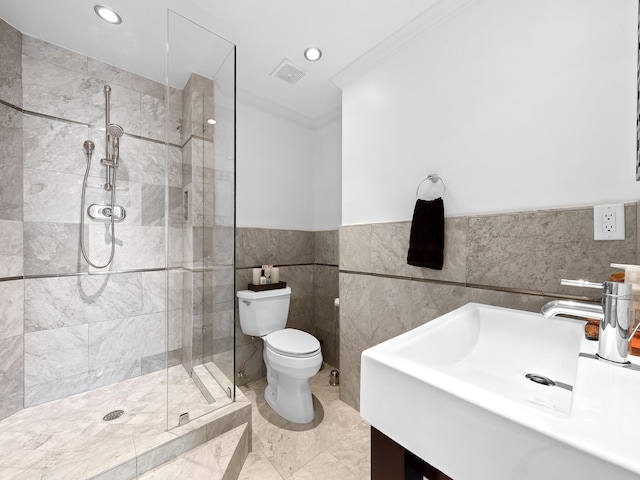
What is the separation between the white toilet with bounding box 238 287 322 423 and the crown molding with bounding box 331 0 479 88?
1.62 m

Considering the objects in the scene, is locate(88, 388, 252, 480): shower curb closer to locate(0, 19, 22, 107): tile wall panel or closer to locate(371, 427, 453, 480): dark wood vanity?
locate(371, 427, 453, 480): dark wood vanity

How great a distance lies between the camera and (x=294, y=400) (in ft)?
5.56

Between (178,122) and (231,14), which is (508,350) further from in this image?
(178,122)

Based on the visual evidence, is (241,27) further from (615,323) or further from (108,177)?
(615,323)

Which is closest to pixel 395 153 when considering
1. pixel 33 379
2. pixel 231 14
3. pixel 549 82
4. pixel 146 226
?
pixel 549 82

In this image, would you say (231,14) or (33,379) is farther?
(33,379)

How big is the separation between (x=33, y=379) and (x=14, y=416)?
18cm

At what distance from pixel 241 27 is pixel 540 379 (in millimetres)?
2069

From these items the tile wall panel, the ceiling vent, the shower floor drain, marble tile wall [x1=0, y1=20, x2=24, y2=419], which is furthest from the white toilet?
the tile wall panel

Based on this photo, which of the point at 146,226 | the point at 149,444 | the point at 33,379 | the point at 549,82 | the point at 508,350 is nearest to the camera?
the point at 508,350

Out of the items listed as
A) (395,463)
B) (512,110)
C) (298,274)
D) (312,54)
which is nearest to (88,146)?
(312,54)

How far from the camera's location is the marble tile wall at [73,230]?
150 centimetres

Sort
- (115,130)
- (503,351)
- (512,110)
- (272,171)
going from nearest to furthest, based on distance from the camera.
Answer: (503,351), (512,110), (115,130), (272,171)

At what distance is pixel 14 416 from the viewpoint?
146cm
